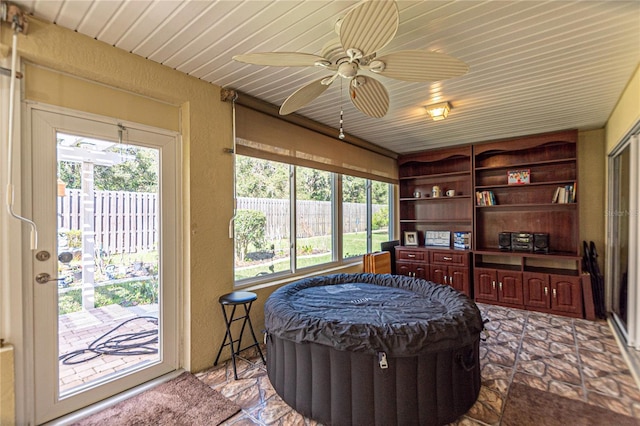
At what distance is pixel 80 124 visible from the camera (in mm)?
2057

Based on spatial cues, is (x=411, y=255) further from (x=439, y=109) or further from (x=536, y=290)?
(x=439, y=109)

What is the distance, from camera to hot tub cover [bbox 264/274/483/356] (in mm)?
1757

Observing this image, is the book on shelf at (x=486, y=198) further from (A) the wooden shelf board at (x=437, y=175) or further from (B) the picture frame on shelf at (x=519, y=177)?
(A) the wooden shelf board at (x=437, y=175)

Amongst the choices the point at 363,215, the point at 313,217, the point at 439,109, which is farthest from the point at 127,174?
the point at 363,215

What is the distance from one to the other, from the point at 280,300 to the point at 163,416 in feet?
3.47

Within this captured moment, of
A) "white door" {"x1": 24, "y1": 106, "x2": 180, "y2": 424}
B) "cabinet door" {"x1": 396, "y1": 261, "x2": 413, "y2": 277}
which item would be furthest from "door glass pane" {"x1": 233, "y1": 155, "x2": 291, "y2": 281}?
"cabinet door" {"x1": 396, "y1": 261, "x2": 413, "y2": 277}

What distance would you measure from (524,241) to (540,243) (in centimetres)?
19

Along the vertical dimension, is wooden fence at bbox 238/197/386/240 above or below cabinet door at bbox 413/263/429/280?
above

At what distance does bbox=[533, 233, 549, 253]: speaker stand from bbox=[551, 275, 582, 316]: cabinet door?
0.47m

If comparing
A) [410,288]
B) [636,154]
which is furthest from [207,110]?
[636,154]

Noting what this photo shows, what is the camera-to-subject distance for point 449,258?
4.69 metres

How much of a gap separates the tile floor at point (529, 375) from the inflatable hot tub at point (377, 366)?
0.41 ft

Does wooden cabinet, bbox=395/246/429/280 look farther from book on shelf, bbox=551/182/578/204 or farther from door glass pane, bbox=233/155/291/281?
door glass pane, bbox=233/155/291/281

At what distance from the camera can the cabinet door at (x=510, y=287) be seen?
4.09m
